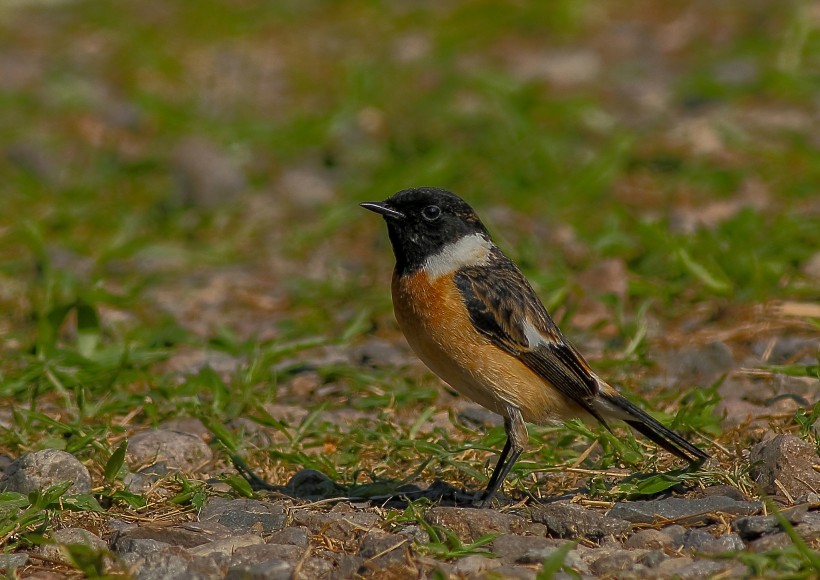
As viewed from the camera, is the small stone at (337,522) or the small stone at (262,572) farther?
the small stone at (337,522)

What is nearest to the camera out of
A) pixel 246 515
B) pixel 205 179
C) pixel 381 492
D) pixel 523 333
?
pixel 246 515

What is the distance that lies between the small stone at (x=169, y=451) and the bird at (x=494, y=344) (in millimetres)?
1231

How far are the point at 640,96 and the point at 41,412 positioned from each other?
25.2 ft

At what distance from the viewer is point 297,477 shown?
20.2 feet

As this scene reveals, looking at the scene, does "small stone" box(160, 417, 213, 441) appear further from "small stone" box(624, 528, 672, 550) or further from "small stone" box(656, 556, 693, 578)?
"small stone" box(656, 556, 693, 578)

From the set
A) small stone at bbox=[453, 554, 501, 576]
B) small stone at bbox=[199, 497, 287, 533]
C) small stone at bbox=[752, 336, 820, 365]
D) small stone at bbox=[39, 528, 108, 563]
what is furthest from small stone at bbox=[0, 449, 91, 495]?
small stone at bbox=[752, 336, 820, 365]

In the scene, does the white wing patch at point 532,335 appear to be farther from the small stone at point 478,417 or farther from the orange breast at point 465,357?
the small stone at point 478,417

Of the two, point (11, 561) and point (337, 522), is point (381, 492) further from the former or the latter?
point (11, 561)

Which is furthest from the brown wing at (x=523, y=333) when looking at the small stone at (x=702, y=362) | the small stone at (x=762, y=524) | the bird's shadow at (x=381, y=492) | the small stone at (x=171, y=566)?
the small stone at (x=171, y=566)

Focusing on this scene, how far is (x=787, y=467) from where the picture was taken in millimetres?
5523

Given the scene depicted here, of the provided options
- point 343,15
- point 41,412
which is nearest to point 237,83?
point 343,15

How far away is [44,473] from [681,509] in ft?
9.35

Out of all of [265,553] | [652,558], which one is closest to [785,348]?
[652,558]

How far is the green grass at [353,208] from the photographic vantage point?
661cm
